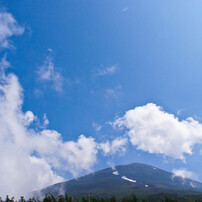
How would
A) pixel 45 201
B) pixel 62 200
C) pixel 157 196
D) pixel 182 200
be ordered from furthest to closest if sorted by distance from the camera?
pixel 157 196, pixel 182 200, pixel 62 200, pixel 45 201

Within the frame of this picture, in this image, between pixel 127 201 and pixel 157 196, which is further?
pixel 157 196

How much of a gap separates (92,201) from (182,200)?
146931 millimetres

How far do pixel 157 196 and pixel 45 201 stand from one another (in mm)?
167195

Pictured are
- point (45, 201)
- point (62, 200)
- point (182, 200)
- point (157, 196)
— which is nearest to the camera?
point (45, 201)

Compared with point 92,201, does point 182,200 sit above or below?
below

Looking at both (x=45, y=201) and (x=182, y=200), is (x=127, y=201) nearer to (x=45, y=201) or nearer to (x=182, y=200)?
(x=45, y=201)

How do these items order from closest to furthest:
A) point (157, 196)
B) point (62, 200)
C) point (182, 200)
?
point (62, 200) < point (182, 200) < point (157, 196)

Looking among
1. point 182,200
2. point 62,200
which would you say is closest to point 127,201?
point 62,200

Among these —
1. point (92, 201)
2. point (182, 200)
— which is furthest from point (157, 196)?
point (92, 201)

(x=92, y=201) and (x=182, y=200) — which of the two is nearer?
(x=92, y=201)

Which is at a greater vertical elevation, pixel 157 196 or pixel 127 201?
pixel 127 201

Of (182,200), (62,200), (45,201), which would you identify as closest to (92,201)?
(62,200)

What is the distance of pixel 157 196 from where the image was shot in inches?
7279

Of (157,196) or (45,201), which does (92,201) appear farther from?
(157,196)
